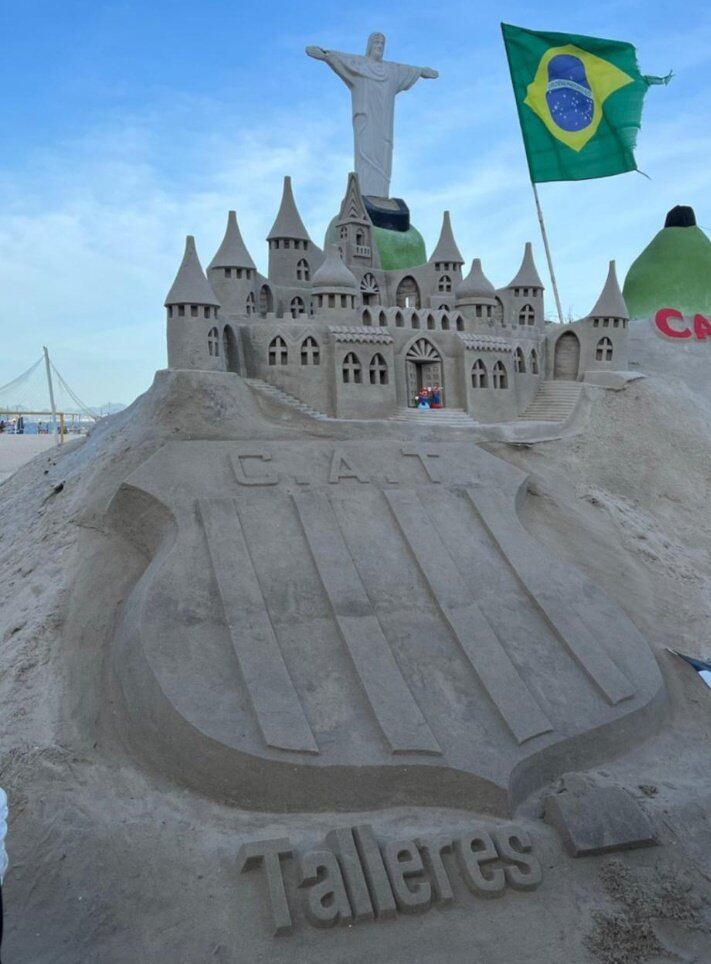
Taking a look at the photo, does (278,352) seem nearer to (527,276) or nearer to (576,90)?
(527,276)

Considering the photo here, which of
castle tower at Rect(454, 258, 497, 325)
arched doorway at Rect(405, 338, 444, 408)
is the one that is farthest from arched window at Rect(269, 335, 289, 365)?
castle tower at Rect(454, 258, 497, 325)

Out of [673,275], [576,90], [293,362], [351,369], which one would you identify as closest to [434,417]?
[351,369]

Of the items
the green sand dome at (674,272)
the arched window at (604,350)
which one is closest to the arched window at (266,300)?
the arched window at (604,350)

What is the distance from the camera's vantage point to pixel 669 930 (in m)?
8.52

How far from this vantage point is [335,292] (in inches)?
805

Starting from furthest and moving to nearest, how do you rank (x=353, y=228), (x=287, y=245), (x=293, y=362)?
1. (x=353, y=228)
2. (x=287, y=245)
3. (x=293, y=362)

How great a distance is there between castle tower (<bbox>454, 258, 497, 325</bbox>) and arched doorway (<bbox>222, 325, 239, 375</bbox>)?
6886 millimetres

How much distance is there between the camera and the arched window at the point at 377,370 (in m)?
20.3

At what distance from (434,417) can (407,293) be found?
6.17m

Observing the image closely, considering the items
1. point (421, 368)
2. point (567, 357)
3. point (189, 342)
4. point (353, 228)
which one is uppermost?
point (353, 228)

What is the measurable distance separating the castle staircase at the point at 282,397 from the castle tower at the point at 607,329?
29.6 feet

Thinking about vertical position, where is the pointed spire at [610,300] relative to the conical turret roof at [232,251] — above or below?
below

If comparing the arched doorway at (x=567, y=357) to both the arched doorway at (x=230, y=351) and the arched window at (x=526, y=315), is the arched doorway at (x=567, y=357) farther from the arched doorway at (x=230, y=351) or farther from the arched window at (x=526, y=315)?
the arched doorway at (x=230, y=351)

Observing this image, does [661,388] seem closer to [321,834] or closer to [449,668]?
[449,668]
